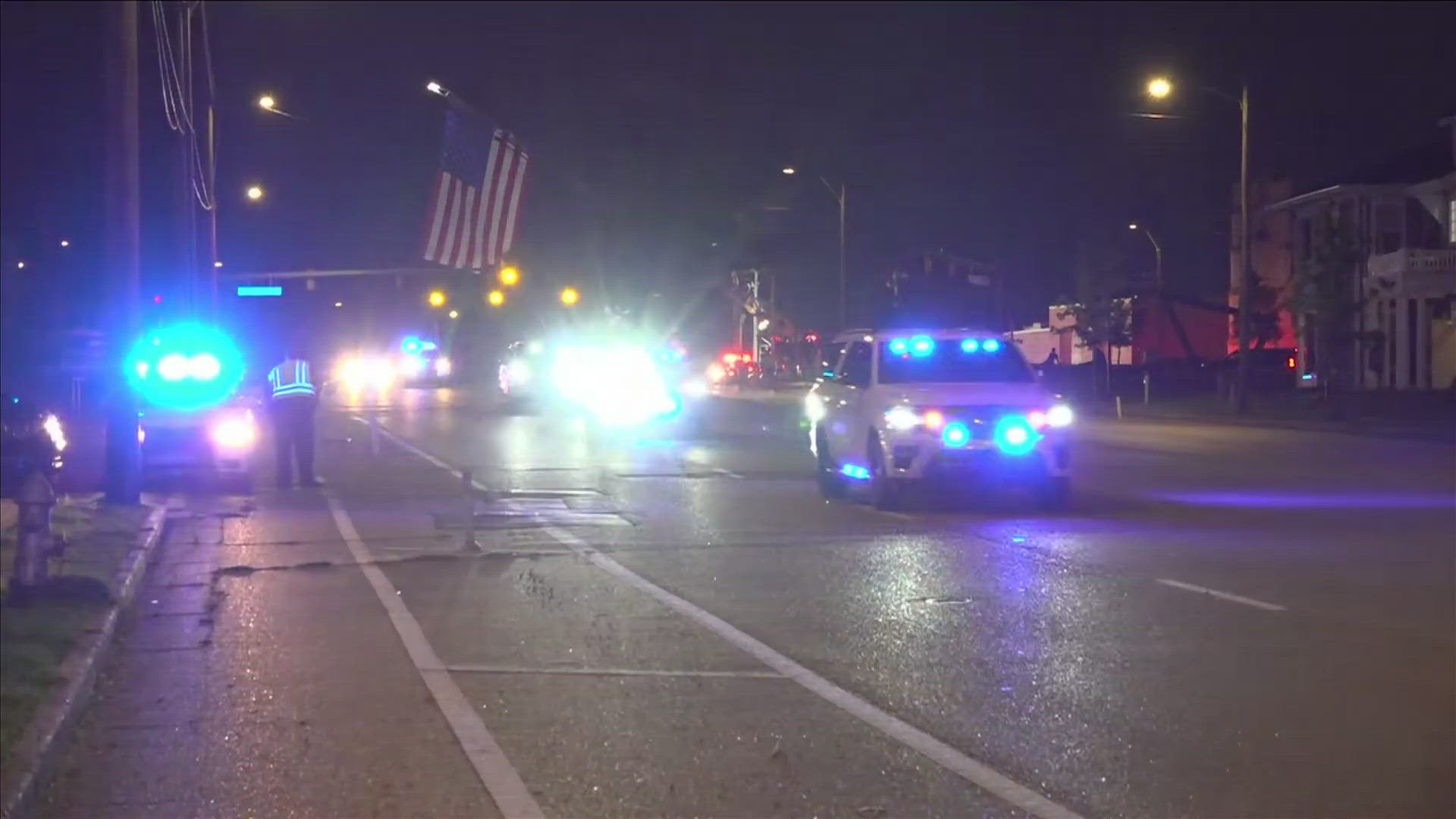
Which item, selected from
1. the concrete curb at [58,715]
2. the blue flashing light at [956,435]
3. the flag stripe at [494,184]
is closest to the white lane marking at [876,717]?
the concrete curb at [58,715]

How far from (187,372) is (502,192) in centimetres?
1525

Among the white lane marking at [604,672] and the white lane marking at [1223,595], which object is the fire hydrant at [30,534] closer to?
the white lane marking at [604,672]

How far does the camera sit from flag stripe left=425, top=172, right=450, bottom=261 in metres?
35.8

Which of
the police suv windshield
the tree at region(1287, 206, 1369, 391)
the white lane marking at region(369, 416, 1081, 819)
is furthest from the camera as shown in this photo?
the tree at region(1287, 206, 1369, 391)

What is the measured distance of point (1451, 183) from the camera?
160 ft

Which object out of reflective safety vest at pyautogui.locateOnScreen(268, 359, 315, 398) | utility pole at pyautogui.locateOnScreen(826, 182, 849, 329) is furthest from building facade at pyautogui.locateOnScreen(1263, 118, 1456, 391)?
Result: reflective safety vest at pyautogui.locateOnScreen(268, 359, 315, 398)

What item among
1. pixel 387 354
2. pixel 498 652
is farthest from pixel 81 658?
pixel 387 354

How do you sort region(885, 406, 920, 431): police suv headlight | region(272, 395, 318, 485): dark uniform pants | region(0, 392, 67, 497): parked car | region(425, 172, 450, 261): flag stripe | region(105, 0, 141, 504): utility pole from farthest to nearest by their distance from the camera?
→ 1. region(425, 172, 450, 261): flag stripe
2. region(272, 395, 318, 485): dark uniform pants
3. region(0, 392, 67, 497): parked car
4. region(105, 0, 141, 504): utility pole
5. region(885, 406, 920, 431): police suv headlight

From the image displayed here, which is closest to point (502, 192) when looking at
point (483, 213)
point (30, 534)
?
point (483, 213)

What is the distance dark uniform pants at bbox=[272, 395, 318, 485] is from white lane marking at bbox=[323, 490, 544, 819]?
Result: 8.60 m

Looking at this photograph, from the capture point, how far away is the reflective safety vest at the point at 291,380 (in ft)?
70.3

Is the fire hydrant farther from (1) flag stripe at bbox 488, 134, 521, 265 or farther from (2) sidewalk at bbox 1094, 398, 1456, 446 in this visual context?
(2) sidewalk at bbox 1094, 398, 1456, 446

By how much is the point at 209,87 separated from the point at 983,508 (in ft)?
74.2

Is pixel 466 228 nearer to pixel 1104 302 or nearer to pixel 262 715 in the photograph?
pixel 262 715
